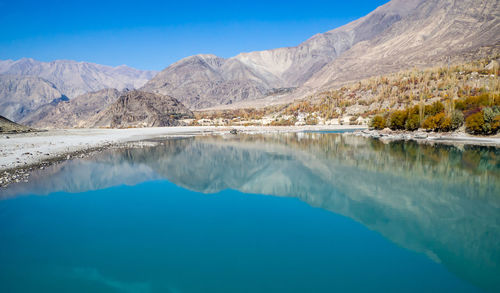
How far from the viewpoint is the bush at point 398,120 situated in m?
41.4

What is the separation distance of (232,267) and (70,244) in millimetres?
4824

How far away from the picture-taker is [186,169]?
65.3ft

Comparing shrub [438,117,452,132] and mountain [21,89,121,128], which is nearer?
shrub [438,117,452,132]

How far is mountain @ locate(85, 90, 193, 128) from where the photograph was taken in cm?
7619

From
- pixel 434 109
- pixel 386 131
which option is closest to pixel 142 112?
pixel 386 131

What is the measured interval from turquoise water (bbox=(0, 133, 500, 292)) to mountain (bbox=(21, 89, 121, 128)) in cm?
14097

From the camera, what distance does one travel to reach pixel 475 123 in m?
Result: 30.6

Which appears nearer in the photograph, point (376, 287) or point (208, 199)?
point (376, 287)

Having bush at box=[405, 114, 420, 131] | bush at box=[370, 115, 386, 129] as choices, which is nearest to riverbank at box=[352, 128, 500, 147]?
bush at box=[405, 114, 420, 131]

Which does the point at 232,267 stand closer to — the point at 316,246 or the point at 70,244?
the point at 316,246

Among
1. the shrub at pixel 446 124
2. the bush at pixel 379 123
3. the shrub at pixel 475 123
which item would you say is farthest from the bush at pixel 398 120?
the shrub at pixel 475 123

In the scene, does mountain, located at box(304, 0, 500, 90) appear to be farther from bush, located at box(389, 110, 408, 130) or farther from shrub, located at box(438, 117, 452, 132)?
shrub, located at box(438, 117, 452, 132)

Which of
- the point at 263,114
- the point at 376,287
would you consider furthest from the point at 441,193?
the point at 263,114

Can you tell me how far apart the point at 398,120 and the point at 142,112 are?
→ 62842 millimetres
